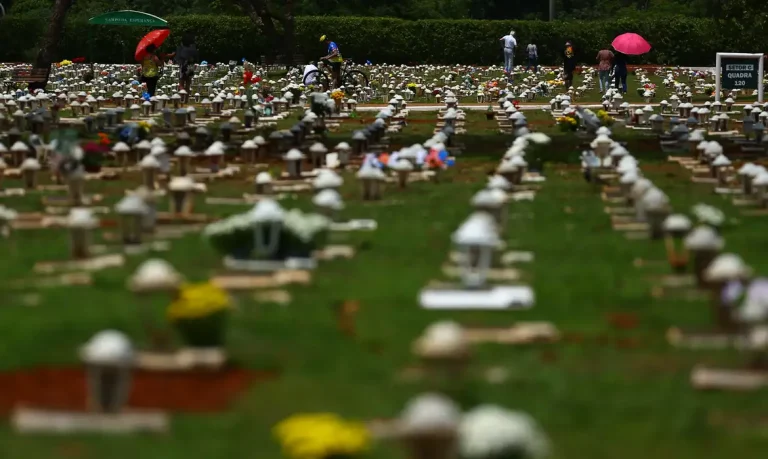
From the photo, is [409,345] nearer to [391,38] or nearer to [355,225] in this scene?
[355,225]

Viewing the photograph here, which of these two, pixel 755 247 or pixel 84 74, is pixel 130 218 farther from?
pixel 84 74

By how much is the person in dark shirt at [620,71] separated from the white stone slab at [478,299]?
32.5m

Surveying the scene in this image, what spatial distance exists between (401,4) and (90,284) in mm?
63619

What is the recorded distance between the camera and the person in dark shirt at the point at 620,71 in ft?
140

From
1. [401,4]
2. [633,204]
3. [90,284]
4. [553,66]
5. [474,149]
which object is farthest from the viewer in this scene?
[401,4]

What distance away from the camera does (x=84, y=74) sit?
47281 millimetres

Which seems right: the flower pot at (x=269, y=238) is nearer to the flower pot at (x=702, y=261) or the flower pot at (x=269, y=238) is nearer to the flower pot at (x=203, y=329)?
the flower pot at (x=203, y=329)

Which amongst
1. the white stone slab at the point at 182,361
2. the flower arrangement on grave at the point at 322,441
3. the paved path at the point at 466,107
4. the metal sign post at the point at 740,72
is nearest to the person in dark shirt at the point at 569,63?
the paved path at the point at 466,107

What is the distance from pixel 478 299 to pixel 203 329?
2212mm

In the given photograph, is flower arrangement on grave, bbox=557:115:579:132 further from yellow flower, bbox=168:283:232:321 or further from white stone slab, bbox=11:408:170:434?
white stone slab, bbox=11:408:170:434

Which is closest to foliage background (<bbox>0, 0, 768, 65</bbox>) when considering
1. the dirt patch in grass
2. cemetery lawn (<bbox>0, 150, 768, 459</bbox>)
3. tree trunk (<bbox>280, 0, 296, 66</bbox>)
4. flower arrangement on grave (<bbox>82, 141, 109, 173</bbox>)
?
tree trunk (<bbox>280, 0, 296, 66</bbox>)

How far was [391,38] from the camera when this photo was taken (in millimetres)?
63656

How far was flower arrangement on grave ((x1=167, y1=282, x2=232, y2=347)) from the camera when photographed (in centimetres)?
871

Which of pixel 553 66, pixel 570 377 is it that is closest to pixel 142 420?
pixel 570 377
